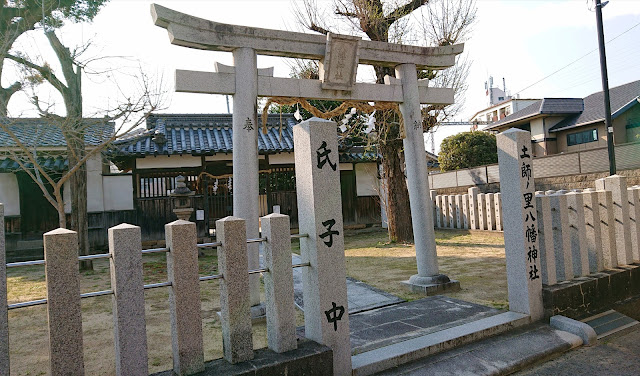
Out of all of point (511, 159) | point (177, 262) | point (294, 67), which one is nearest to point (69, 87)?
point (294, 67)

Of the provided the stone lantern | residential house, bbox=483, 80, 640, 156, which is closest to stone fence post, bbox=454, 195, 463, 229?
the stone lantern

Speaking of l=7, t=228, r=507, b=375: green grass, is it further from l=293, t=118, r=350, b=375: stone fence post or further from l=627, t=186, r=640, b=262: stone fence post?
l=627, t=186, r=640, b=262: stone fence post

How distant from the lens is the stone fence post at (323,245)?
11.3 ft

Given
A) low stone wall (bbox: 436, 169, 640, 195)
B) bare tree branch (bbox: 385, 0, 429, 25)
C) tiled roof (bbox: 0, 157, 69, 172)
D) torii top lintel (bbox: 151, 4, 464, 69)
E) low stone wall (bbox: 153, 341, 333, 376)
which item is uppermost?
bare tree branch (bbox: 385, 0, 429, 25)

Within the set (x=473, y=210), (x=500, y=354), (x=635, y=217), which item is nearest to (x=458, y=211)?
(x=473, y=210)

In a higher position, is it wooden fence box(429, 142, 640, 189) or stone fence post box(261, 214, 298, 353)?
wooden fence box(429, 142, 640, 189)

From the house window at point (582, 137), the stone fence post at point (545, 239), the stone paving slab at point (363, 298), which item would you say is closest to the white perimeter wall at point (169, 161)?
the stone paving slab at point (363, 298)

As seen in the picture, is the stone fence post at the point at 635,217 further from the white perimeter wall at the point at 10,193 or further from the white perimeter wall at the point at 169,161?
the white perimeter wall at the point at 10,193

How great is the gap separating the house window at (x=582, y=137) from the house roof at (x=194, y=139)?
15.0m

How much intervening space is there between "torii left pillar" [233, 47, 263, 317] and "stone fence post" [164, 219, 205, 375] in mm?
2280

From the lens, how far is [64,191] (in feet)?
43.1

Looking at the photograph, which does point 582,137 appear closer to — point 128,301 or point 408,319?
point 408,319

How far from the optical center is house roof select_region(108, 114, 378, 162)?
1377cm

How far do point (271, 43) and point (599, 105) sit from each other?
2573 cm
